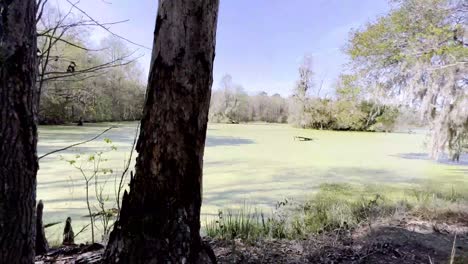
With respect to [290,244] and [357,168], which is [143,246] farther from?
[357,168]

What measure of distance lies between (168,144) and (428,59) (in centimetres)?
586

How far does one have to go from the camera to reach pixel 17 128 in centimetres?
83

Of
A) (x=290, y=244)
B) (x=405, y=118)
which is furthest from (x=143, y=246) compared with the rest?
(x=405, y=118)

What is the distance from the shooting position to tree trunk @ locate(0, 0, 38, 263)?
2.63 ft

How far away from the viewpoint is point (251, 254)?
1.75m

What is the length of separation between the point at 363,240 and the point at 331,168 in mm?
4599

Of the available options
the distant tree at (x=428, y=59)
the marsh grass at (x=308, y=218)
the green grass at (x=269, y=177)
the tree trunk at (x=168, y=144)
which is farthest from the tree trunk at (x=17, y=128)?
the distant tree at (x=428, y=59)

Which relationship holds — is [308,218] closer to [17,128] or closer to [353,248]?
[353,248]

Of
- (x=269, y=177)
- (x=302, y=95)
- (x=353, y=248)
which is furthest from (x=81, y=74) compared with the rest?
(x=302, y=95)

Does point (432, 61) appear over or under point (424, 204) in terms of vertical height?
over

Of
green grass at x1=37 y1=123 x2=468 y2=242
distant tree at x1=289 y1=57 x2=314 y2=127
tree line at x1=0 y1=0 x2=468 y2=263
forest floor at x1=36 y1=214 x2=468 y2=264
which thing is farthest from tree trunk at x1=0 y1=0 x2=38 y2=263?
distant tree at x1=289 y1=57 x2=314 y2=127

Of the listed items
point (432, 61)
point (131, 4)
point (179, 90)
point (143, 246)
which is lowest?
point (143, 246)

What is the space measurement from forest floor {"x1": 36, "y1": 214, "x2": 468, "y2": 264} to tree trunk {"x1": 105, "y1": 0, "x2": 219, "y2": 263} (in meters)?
0.43

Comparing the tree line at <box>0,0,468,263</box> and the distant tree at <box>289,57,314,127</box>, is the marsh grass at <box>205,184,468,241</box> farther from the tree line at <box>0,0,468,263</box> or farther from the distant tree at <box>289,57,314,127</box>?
the distant tree at <box>289,57,314,127</box>
